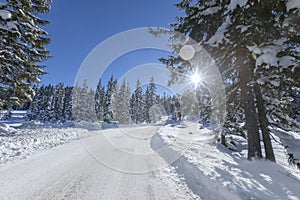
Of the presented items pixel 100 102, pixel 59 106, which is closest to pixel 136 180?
pixel 100 102

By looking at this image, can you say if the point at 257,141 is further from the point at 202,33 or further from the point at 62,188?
the point at 62,188

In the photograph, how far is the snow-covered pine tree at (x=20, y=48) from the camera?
912cm

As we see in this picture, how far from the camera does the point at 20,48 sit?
10.1m

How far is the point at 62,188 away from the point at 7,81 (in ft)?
31.9

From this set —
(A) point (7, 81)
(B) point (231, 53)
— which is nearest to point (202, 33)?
(B) point (231, 53)

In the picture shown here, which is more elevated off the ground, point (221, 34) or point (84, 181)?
point (221, 34)

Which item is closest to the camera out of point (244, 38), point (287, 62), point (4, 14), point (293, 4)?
point (293, 4)

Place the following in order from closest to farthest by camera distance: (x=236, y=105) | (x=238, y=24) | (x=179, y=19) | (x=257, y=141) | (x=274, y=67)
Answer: (x=274, y=67) → (x=238, y=24) → (x=257, y=141) → (x=236, y=105) → (x=179, y=19)

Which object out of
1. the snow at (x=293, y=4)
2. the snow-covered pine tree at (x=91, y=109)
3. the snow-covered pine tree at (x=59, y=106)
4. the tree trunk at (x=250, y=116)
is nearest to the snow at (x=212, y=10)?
the tree trunk at (x=250, y=116)

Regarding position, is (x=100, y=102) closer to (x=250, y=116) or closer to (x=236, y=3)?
(x=250, y=116)

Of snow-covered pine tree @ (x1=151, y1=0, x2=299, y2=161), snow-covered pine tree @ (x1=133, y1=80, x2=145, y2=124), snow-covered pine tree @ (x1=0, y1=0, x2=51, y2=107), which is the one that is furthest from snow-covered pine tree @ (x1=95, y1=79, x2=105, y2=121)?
snow-covered pine tree @ (x1=151, y1=0, x2=299, y2=161)

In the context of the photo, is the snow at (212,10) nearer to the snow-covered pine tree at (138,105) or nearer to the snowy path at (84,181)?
the snowy path at (84,181)

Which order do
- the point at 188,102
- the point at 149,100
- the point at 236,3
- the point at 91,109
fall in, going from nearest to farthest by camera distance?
the point at 236,3 → the point at 188,102 → the point at 91,109 → the point at 149,100

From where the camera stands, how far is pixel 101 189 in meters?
3.83
